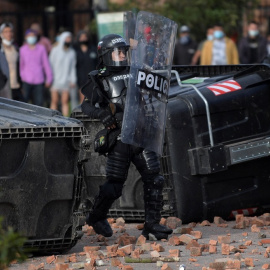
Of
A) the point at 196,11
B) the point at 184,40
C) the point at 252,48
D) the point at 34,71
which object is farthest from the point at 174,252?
the point at 196,11

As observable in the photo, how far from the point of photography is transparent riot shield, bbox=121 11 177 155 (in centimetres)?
765

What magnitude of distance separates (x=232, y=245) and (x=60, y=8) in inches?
848

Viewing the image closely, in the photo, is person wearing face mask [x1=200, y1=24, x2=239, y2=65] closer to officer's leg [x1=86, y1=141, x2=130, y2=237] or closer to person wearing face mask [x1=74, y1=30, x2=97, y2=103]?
person wearing face mask [x1=74, y1=30, x2=97, y2=103]

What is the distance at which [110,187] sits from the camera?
26.2 ft

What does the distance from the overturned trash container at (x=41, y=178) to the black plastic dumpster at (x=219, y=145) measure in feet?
5.13

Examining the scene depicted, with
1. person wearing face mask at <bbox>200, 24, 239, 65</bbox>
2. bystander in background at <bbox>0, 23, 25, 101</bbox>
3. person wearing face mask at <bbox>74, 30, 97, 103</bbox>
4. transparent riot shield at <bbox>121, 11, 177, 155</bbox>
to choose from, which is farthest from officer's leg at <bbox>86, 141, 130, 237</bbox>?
person wearing face mask at <bbox>200, 24, 239, 65</bbox>

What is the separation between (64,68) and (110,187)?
10.3 m

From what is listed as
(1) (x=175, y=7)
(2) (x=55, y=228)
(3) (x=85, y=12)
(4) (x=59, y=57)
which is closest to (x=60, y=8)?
(3) (x=85, y=12)

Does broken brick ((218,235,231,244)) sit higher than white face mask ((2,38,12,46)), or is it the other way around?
white face mask ((2,38,12,46))

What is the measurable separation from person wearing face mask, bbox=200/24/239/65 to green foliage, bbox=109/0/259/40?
4.72 metres

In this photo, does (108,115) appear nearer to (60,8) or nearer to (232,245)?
(232,245)

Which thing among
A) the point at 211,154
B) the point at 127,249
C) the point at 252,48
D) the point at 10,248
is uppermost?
the point at 252,48

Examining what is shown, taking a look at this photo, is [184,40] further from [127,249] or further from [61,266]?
[61,266]

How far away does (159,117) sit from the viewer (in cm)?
786
